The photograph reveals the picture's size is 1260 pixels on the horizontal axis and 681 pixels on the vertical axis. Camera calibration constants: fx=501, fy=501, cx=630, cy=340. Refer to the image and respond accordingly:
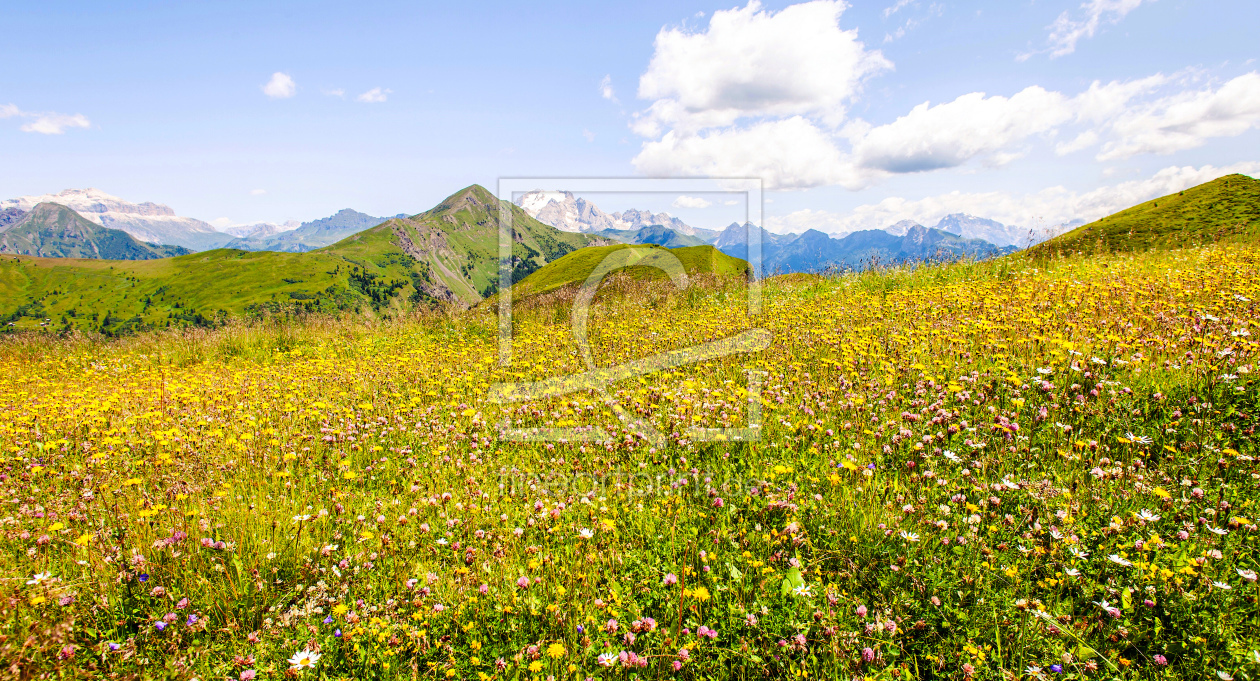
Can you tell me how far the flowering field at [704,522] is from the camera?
2652 millimetres

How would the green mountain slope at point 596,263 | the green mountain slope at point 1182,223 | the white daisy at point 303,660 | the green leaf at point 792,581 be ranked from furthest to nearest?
the green mountain slope at point 596,263 → the green mountain slope at point 1182,223 → the green leaf at point 792,581 → the white daisy at point 303,660

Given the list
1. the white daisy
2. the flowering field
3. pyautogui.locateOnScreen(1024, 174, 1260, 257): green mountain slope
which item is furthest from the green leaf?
pyautogui.locateOnScreen(1024, 174, 1260, 257): green mountain slope

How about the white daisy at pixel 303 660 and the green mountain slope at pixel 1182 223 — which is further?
the green mountain slope at pixel 1182 223

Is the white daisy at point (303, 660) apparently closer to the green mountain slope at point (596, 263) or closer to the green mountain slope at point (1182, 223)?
the green mountain slope at point (1182, 223)

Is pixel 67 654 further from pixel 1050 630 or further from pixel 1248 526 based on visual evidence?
pixel 1248 526

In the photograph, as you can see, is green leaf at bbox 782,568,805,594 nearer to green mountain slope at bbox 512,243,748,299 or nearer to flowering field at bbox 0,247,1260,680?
flowering field at bbox 0,247,1260,680

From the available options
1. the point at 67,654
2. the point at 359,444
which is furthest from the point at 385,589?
the point at 359,444

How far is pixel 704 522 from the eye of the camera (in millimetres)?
3775

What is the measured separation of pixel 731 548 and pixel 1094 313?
688 centimetres

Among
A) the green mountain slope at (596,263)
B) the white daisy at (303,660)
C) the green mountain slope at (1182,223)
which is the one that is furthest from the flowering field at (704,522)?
the green mountain slope at (596,263)

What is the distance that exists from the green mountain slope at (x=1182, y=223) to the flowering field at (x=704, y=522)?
975 centimetres

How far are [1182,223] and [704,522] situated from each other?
2133 centimetres

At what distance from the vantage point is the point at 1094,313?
271 inches

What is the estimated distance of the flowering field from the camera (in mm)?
2652
